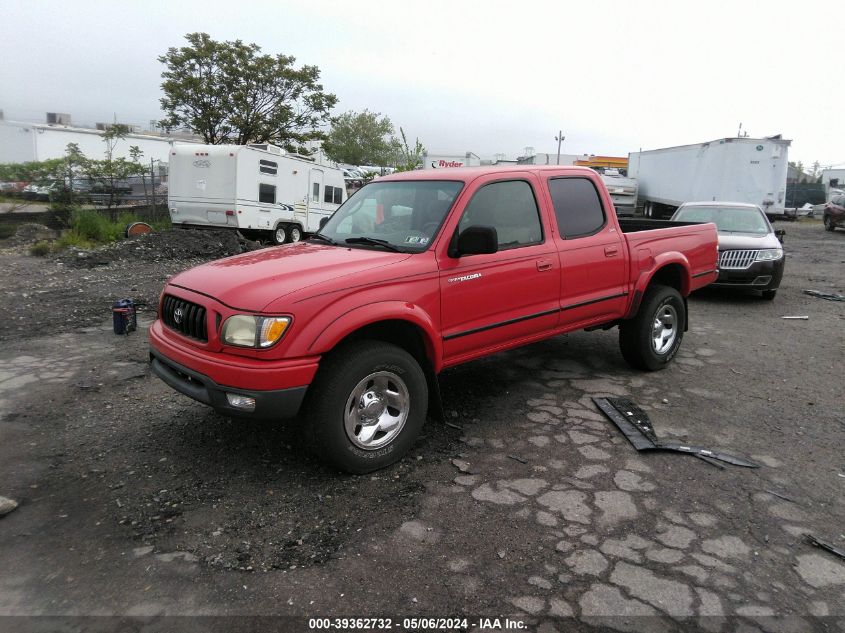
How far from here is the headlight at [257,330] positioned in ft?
10.7

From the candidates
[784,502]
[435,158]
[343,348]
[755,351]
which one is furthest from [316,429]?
[435,158]

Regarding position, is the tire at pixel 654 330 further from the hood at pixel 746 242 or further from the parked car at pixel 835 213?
the parked car at pixel 835 213

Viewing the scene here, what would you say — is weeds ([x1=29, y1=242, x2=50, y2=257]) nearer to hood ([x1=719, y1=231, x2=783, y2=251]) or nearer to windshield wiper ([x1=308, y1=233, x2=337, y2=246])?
windshield wiper ([x1=308, y1=233, x2=337, y2=246])

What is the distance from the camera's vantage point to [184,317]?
3.64m

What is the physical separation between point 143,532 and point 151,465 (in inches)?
31.0

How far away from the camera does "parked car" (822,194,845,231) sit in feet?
76.7

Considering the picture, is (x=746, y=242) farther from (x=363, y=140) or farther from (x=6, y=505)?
(x=363, y=140)

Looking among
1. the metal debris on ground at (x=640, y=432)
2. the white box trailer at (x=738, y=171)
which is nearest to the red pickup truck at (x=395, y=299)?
the metal debris on ground at (x=640, y=432)

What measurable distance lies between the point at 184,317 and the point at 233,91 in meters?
19.2

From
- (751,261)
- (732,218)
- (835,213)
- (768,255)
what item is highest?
(835,213)

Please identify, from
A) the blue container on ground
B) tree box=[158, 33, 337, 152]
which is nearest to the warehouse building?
tree box=[158, 33, 337, 152]

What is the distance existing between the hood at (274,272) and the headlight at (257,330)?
7cm

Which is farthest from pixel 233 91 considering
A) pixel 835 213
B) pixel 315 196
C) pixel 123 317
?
pixel 835 213

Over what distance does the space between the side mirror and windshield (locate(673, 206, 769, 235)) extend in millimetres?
7043
